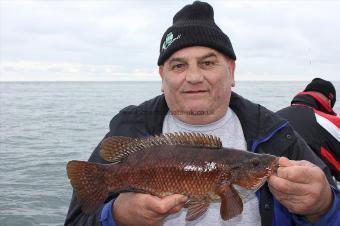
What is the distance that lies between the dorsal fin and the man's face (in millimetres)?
506

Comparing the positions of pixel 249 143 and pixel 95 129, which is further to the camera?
pixel 95 129

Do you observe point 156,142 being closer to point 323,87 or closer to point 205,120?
point 205,120

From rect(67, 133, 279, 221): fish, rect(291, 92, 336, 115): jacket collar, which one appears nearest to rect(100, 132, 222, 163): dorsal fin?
rect(67, 133, 279, 221): fish

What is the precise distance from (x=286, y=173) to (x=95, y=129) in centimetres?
2043

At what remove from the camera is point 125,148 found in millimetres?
3463

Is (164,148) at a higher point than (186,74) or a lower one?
lower

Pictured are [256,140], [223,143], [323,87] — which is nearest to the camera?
[256,140]

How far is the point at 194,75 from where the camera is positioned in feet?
12.0

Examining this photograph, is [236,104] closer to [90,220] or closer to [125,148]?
[125,148]

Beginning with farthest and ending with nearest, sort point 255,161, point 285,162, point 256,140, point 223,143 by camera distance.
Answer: point 223,143, point 256,140, point 255,161, point 285,162

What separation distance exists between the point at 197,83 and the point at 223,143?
66 centimetres

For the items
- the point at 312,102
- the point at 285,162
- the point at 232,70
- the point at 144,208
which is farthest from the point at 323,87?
the point at 144,208

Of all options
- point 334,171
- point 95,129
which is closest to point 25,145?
point 95,129

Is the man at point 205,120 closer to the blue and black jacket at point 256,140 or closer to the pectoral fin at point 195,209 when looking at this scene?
the blue and black jacket at point 256,140
